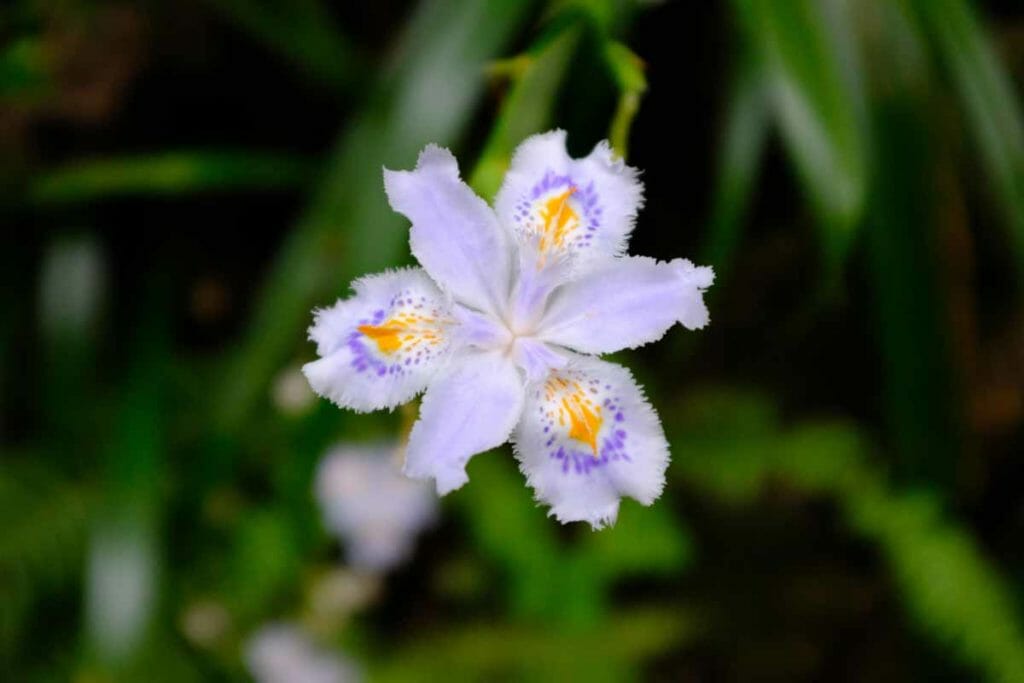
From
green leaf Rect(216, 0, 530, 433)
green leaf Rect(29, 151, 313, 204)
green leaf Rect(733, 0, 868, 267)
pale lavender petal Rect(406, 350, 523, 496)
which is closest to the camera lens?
pale lavender petal Rect(406, 350, 523, 496)

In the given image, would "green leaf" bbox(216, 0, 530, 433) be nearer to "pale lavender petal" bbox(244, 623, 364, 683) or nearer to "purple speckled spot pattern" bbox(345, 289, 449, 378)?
"pale lavender petal" bbox(244, 623, 364, 683)

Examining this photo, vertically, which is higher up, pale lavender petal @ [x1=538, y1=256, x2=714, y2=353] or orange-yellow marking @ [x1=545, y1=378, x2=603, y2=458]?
pale lavender petal @ [x1=538, y1=256, x2=714, y2=353]

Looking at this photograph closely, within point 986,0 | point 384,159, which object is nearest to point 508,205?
point 384,159

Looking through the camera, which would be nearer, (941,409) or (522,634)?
(941,409)

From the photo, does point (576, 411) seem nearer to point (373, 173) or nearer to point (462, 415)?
point (462, 415)

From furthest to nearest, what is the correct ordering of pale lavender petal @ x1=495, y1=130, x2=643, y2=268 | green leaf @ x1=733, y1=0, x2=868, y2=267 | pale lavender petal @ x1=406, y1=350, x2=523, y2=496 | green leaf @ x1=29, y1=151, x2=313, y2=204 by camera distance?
1. green leaf @ x1=29, y1=151, x2=313, y2=204
2. green leaf @ x1=733, y1=0, x2=868, y2=267
3. pale lavender petal @ x1=495, y1=130, x2=643, y2=268
4. pale lavender petal @ x1=406, y1=350, x2=523, y2=496

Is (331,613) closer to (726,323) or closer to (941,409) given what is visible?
(726,323)

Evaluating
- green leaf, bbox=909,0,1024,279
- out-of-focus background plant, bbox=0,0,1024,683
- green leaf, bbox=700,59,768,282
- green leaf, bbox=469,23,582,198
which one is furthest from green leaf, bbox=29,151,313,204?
green leaf, bbox=909,0,1024,279
